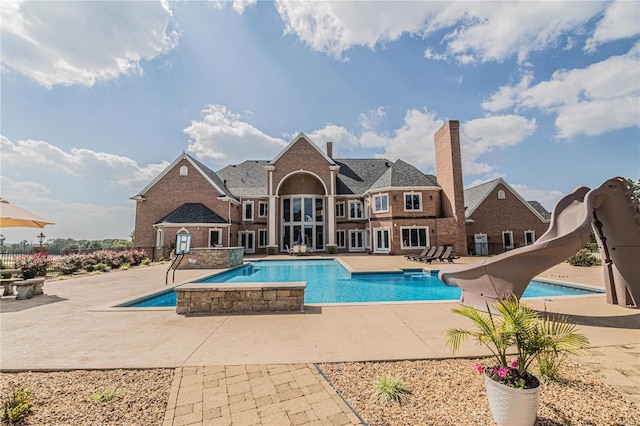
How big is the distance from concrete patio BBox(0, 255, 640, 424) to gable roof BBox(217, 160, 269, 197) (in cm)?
2225

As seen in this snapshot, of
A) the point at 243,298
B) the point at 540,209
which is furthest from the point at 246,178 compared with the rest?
the point at 540,209

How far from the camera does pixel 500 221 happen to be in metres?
Result: 24.5

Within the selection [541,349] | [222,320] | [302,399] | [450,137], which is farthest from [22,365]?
[450,137]

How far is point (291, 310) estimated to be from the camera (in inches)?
252

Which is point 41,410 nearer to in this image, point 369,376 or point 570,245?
point 369,376

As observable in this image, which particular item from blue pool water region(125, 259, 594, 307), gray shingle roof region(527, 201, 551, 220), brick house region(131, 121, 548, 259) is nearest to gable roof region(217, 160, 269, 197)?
brick house region(131, 121, 548, 259)

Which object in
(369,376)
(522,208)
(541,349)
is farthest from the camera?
(522,208)

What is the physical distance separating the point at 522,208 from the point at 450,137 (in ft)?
33.8

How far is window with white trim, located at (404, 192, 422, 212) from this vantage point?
78.0 feet

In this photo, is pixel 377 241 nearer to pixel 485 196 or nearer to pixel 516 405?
pixel 485 196

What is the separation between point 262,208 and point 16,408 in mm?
26324

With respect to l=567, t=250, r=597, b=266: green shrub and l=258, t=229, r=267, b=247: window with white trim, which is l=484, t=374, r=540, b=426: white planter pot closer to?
l=567, t=250, r=597, b=266: green shrub

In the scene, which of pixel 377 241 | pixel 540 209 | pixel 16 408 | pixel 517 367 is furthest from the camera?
pixel 540 209

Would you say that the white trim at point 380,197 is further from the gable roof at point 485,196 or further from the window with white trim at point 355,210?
the gable roof at point 485,196
